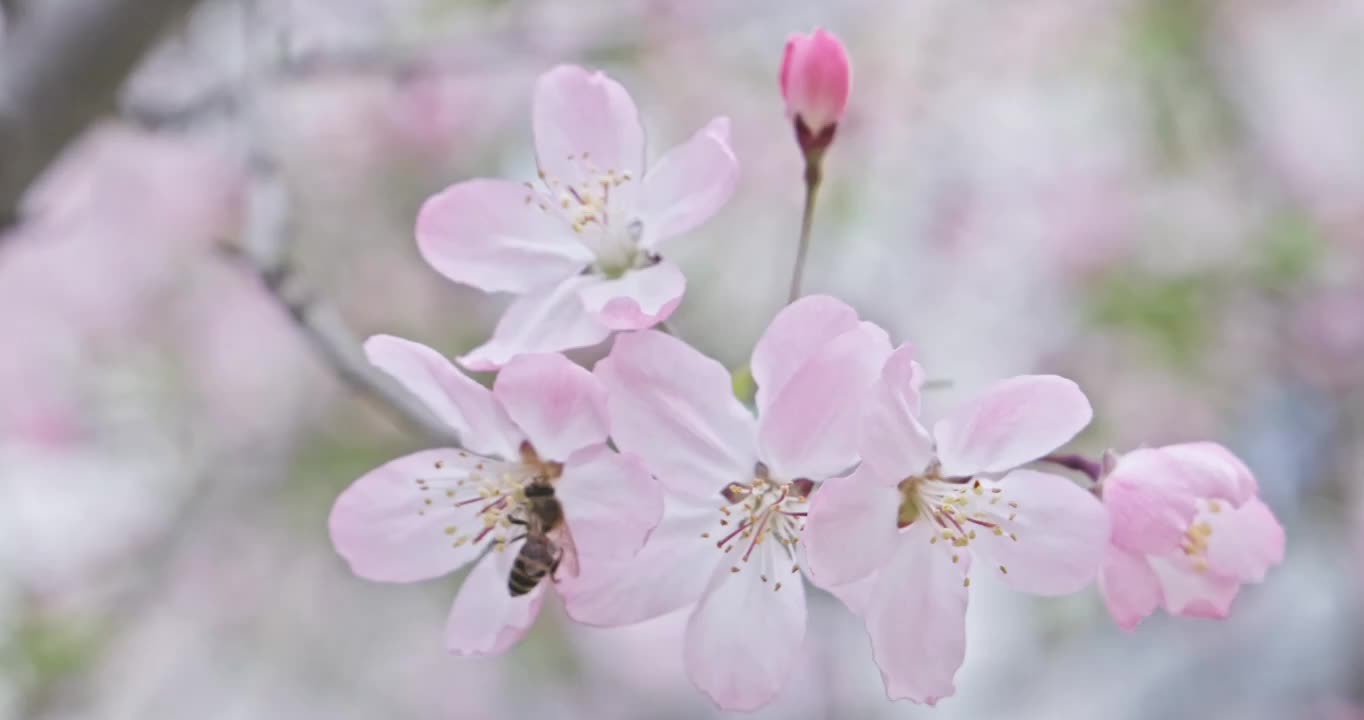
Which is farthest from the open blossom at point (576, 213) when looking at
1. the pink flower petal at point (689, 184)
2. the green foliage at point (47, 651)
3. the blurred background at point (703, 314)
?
the green foliage at point (47, 651)

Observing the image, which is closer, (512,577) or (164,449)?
(512,577)

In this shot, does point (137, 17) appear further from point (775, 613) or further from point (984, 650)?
point (984, 650)

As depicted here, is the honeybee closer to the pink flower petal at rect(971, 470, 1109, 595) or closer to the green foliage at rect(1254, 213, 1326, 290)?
the pink flower petal at rect(971, 470, 1109, 595)

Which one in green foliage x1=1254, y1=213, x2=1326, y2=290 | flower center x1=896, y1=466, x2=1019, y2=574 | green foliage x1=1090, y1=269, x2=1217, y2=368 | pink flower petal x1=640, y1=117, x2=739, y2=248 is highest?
pink flower petal x1=640, y1=117, x2=739, y2=248

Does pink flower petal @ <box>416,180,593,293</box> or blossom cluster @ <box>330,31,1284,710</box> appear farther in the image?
pink flower petal @ <box>416,180,593,293</box>

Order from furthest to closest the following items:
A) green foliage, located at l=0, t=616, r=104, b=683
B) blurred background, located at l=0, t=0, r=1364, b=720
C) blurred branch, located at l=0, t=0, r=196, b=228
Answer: blurred background, located at l=0, t=0, r=1364, b=720
green foliage, located at l=0, t=616, r=104, b=683
blurred branch, located at l=0, t=0, r=196, b=228

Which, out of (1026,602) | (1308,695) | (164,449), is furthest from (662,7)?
(1308,695)

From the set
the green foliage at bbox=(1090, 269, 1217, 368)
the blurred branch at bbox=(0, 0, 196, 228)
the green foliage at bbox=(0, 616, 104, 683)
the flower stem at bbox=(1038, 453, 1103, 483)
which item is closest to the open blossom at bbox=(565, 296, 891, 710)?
the flower stem at bbox=(1038, 453, 1103, 483)
